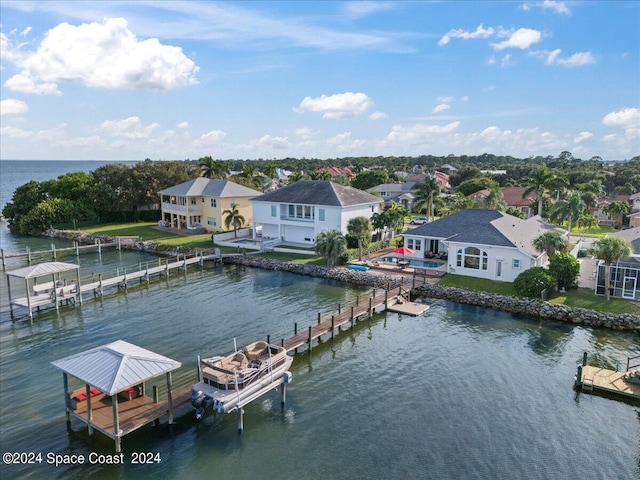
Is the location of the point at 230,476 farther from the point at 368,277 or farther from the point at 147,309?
the point at 368,277

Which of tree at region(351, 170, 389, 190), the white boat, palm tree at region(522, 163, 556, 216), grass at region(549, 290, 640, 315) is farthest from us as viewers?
tree at region(351, 170, 389, 190)

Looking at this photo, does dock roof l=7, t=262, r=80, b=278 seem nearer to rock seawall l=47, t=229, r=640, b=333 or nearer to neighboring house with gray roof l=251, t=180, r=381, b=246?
rock seawall l=47, t=229, r=640, b=333

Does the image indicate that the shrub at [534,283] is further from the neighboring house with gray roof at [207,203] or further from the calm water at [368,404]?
the neighboring house with gray roof at [207,203]

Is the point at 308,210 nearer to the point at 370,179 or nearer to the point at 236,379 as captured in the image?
the point at 236,379

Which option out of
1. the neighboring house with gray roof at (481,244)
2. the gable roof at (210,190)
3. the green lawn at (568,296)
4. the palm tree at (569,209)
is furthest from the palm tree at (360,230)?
the gable roof at (210,190)

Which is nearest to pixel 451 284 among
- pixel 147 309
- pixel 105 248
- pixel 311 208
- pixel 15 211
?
pixel 311 208

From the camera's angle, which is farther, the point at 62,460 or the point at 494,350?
the point at 494,350

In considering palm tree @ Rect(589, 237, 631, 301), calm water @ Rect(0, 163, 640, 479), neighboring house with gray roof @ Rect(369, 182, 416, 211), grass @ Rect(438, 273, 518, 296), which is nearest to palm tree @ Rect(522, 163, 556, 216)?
grass @ Rect(438, 273, 518, 296)
